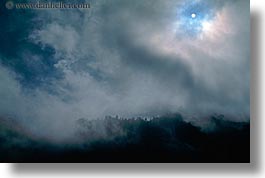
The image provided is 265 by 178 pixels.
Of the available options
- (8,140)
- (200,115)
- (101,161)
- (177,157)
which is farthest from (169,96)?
(8,140)

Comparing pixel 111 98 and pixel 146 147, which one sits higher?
pixel 111 98

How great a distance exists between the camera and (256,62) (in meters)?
2.81

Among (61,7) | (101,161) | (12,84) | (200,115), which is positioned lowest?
(101,161)

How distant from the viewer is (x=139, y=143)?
2.74m

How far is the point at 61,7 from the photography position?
2.78 m

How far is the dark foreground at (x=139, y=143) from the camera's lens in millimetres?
2727

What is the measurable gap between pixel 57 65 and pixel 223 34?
1210 millimetres

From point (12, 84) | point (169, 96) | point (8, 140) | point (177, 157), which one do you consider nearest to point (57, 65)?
point (12, 84)

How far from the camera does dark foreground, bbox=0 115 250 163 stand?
273 centimetres

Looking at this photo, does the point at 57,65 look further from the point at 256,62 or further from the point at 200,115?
the point at 256,62

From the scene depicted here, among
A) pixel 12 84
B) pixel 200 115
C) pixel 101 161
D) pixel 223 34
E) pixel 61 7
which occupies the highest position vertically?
pixel 61 7

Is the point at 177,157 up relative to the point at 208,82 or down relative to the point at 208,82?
down

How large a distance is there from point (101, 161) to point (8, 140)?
68 centimetres

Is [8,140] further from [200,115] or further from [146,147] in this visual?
[200,115]
